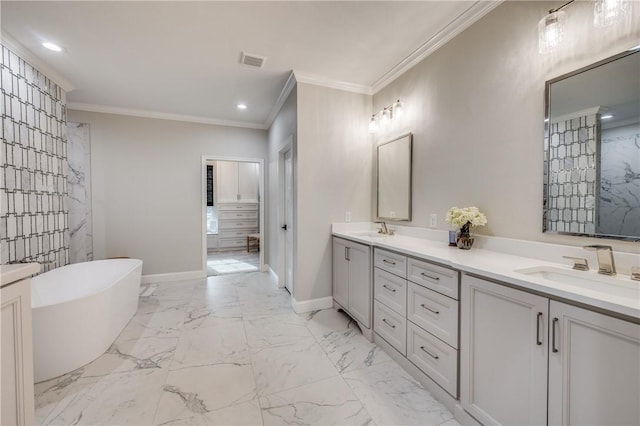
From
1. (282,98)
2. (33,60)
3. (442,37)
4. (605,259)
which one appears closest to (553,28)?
(442,37)

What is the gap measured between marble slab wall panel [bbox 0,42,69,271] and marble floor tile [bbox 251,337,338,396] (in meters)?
2.42

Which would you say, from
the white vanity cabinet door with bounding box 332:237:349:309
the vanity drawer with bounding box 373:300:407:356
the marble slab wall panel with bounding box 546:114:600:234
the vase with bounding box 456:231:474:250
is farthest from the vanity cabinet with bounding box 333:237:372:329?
the marble slab wall panel with bounding box 546:114:600:234

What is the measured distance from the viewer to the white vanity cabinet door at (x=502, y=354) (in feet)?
3.71

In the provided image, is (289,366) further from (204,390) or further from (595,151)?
(595,151)

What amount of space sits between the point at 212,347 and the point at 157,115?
370cm

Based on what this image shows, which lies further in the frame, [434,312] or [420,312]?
[420,312]

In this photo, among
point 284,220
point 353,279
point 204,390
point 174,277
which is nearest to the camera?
point 204,390

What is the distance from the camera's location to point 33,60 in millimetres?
2592

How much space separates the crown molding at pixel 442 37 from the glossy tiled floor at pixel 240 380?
2.73 meters

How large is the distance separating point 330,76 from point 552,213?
2459 mm

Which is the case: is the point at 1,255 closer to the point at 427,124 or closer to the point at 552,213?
the point at 427,124

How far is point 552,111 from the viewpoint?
5.06ft

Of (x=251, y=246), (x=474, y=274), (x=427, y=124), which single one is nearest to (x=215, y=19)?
(x=427, y=124)

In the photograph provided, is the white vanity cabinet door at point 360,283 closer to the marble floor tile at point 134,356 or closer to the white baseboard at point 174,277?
the marble floor tile at point 134,356
